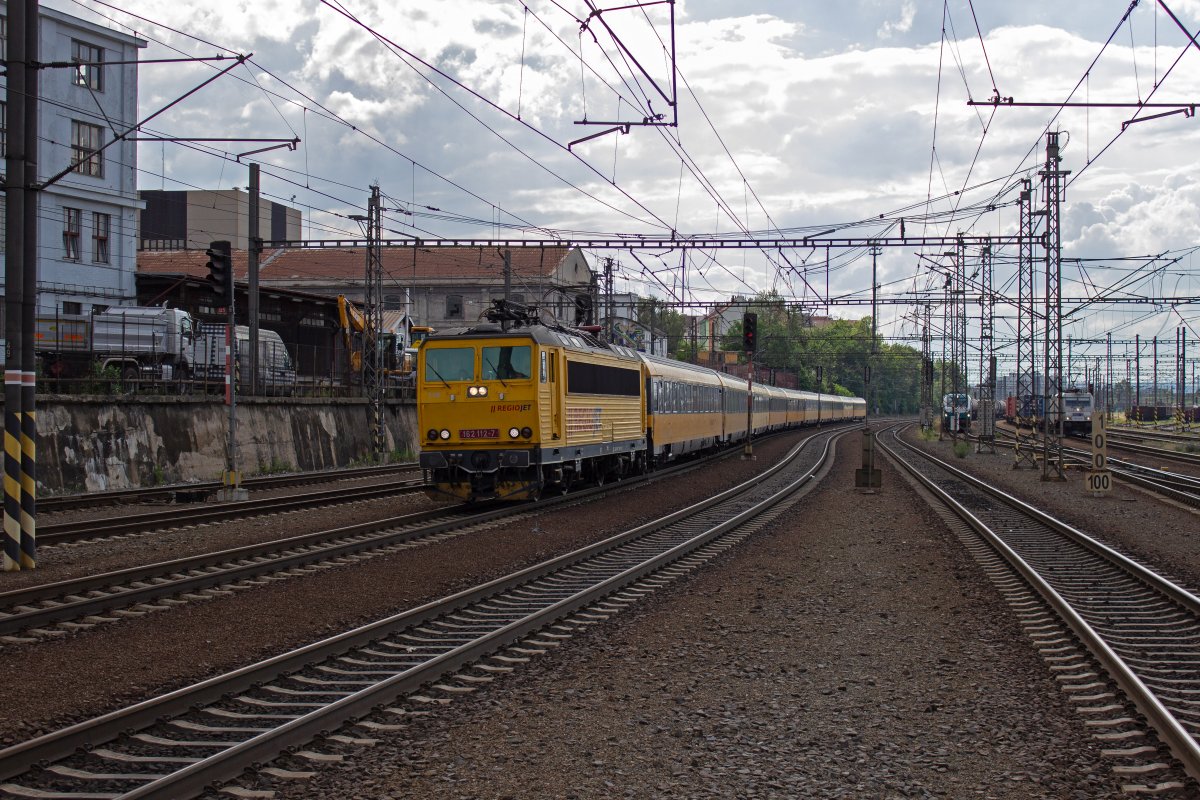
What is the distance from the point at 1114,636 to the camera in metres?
9.20

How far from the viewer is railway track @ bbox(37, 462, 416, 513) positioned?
63.0 feet

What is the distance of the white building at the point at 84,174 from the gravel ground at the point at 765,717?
33.4 metres

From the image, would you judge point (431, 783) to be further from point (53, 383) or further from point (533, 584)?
point (53, 383)

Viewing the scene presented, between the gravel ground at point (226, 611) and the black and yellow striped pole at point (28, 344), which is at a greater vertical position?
the black and yellow striped pole at point (28, 344)

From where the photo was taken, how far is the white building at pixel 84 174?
1476 inches

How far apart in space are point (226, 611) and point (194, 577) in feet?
4.73

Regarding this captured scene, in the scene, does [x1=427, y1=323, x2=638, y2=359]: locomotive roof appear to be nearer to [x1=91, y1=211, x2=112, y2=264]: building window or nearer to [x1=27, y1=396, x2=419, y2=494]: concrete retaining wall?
[x1=27, y1=396, x2=419, y2=494]: concrete retaining wall

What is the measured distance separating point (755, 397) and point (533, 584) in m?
42.7

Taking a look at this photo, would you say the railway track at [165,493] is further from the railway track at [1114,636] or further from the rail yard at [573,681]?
the railway track at [1114,636]

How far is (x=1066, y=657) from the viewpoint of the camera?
834cm

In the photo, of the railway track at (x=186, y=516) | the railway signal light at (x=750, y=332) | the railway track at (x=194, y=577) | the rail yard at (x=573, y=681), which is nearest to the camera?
the rail yard at (x=573, y=681)

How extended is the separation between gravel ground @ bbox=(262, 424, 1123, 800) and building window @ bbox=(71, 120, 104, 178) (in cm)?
3500

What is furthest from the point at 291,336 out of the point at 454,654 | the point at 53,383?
the point at 454,654

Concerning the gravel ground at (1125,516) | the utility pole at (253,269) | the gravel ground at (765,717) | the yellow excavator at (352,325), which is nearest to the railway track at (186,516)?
the utility pole at (253,269)
